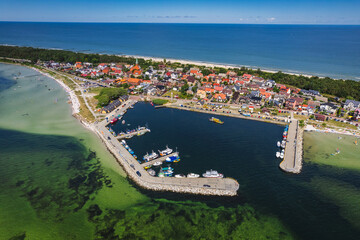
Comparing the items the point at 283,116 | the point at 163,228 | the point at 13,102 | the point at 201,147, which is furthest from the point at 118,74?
the point at 163,228

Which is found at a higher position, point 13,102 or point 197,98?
point 197,98

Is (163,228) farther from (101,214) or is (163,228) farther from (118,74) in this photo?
(118,74)

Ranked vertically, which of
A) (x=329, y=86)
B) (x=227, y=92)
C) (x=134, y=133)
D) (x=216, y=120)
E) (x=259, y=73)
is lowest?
(x=134, y=133)

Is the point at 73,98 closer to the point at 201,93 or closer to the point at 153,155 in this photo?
the point at 201,93

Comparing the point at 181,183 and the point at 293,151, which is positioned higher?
the point at 293,151

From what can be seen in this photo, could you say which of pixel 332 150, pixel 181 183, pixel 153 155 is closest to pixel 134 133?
pixel 153 155

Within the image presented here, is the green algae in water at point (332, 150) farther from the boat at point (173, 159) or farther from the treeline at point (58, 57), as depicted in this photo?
the treeline at point (58, 57)
